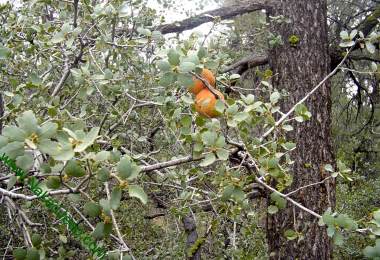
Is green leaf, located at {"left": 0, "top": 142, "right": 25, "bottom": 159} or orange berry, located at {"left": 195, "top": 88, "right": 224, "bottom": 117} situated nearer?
green leaf, located at {"left": 0, "top": 142, "right": 25, "bottom": 159}

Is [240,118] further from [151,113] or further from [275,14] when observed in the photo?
[275,14]

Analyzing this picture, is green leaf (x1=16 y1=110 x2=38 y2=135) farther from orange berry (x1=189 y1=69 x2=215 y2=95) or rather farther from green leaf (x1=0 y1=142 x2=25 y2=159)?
orange berry (x1=189 y1=69 x2=215 y2=95)

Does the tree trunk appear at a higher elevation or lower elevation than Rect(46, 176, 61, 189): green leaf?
lower

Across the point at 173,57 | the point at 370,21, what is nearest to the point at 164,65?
the point at 173,57

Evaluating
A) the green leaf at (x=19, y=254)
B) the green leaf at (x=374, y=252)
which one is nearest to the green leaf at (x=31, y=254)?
the green leaf at (x=19, y=254)

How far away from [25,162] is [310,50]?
2.82 meters

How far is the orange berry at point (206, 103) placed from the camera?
45.7 inches

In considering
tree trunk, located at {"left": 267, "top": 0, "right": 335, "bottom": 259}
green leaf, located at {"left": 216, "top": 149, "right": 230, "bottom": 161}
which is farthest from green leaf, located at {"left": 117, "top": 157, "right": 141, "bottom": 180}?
tree trunk, located at {"left": 267, "top": 0, "right": 335, "bottom": 259}

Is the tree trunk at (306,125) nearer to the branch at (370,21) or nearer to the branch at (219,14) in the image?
the branch at (219,14)

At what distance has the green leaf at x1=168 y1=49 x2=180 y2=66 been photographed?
1019mm

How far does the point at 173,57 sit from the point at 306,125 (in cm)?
229

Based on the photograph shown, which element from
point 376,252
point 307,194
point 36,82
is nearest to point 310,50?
point 307,194

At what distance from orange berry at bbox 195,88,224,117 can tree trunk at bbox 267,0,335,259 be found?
1.90 m

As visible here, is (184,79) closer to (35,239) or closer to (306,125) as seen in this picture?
(35,239)
